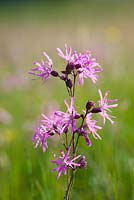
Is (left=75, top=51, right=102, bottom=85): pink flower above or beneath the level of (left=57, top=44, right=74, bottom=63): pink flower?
beneath

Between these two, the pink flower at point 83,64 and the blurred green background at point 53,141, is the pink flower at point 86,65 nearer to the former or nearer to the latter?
the pink flower at point 83,64

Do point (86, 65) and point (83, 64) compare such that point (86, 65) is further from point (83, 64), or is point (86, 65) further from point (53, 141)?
point (53, 141)

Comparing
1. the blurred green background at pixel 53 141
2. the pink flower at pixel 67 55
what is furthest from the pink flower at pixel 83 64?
the blurred green background at pixel 53 141

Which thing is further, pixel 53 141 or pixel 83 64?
pixel 53 141

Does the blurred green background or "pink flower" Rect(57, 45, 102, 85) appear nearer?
"pink flower" Rect(57, 45, 102, 85)

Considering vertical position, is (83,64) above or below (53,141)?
below

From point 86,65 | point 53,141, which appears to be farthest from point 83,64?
point 53,141

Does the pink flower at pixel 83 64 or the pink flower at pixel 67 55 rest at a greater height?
the pink flower at pixel 67 55

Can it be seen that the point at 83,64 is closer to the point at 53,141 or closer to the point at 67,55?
the point at 67,55

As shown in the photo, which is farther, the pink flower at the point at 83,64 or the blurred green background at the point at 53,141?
the blurred green background at the point at 53,141

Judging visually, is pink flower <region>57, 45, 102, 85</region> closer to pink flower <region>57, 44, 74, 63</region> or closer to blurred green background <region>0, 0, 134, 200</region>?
pink flower <region>57, 44, 74, 63</region>

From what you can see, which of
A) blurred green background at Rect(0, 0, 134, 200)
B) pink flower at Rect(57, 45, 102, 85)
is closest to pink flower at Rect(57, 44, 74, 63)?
pink flower at Rect(57, 45, 102, 85)

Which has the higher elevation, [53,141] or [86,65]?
[53,141]

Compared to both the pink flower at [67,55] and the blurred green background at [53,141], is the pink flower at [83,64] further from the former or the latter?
the blurred green background at [53,141]
